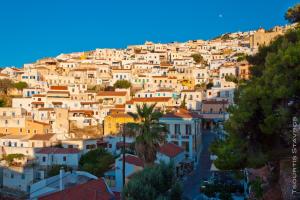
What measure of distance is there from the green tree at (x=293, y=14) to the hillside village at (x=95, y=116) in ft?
20.3

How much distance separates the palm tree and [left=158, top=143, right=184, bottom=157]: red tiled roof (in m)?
15.7

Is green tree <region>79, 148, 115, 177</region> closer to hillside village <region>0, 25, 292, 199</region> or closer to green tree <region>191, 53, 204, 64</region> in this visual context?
hillside village <region>0, 25, 292, 199</region>

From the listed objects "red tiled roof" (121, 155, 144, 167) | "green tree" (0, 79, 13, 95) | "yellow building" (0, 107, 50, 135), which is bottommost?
"red tiled roof" (121, 155, 144, 167)

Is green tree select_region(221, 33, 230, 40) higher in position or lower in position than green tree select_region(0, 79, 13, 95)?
higher

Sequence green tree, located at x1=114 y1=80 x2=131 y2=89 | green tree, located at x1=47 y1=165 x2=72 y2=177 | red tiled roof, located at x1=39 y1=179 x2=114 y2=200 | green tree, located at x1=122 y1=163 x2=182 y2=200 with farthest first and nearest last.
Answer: green tree, located at x1=114 y1=80 x2=131 y2=89, green tree, located at x1=47 y1=165 x2=72 y2=177, red tiled roof, located at x1=39 y1=179 x2=114 y2=200, green tree, located at x1=122 y1=163 x2=182 y2=200

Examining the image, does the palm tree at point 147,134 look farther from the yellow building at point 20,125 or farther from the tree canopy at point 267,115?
the yellow building at point 20,125

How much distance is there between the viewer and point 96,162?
45156 mm

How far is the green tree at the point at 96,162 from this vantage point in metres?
41.4

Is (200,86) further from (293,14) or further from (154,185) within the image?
(154,185)

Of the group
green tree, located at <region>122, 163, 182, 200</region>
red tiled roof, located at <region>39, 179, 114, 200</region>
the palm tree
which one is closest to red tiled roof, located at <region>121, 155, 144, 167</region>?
red tiled roof, located at <region>39, 179, 114, 200</region>

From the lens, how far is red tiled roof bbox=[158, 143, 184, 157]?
3928 centimetres

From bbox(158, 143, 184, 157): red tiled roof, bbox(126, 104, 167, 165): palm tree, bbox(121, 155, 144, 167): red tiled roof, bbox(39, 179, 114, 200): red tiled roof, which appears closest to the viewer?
bbox(126, 104, 167, 165): palm tree

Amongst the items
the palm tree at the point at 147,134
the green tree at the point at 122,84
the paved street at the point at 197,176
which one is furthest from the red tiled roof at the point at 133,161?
the green tree at the point at 122,84

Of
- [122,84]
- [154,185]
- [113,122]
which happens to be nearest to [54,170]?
[113,122]
